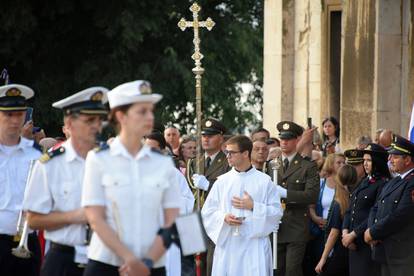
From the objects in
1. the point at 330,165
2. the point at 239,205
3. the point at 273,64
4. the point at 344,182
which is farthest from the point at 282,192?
the point at 273,64

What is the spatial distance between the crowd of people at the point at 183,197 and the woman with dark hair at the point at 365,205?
14mm

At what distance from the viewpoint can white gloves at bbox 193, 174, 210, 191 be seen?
15258 millimetres

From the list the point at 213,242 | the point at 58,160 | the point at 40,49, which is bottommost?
the point at 213,242

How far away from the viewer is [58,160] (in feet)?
32.0

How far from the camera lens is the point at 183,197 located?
14.1 metres

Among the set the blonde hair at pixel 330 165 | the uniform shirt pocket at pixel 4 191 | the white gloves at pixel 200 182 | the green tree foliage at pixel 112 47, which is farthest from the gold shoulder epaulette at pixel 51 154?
the green tree foliage at pixel 112 47

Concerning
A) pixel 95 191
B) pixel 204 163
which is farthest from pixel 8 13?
A: pixel 95 191

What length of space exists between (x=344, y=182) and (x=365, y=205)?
75 cm

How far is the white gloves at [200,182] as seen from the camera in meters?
15.3

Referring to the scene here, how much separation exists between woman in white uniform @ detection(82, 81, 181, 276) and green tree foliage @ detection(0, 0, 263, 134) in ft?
61.8

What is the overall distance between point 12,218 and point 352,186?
4943 mm

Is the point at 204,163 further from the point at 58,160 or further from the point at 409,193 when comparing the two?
the point at 58,160

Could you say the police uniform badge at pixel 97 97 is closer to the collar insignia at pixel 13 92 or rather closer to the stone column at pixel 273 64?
the collar insignia at pixel 13 92

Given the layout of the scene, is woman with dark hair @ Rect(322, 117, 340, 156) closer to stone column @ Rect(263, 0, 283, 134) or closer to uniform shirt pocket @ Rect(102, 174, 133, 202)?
stone column @ Rect(263, 0, 283, 134)
